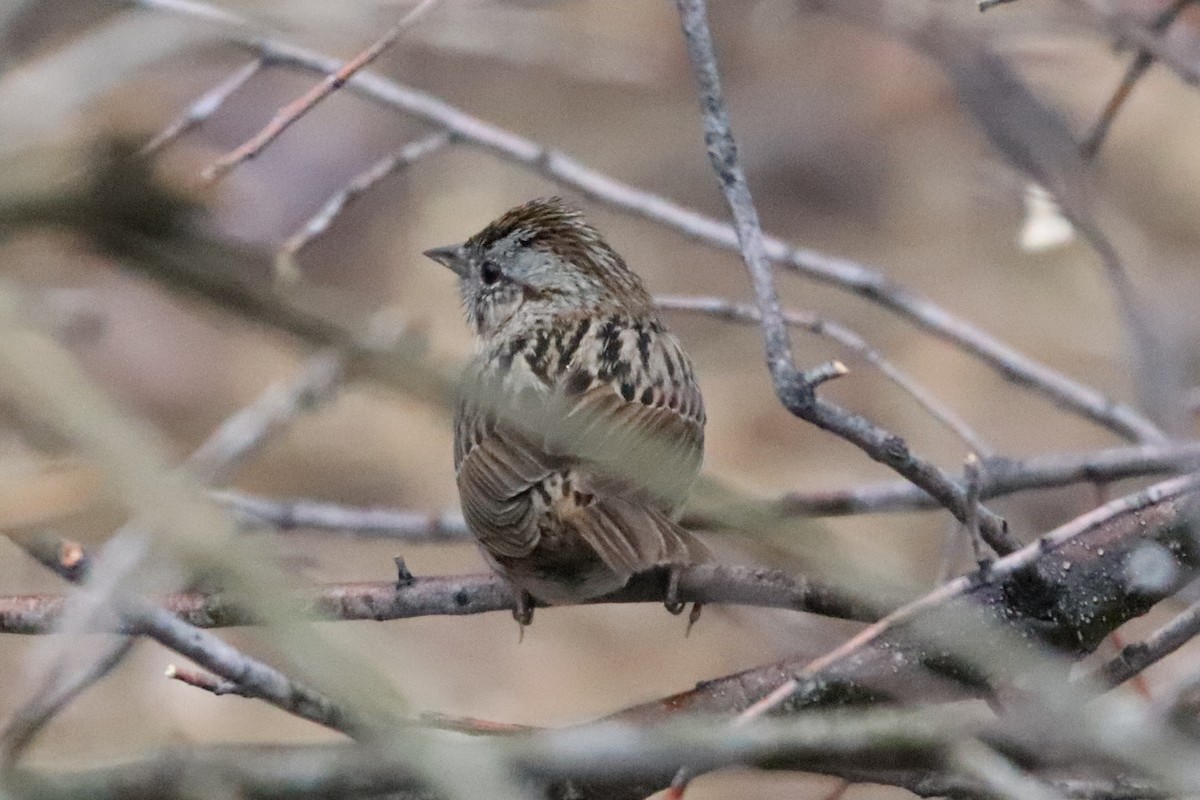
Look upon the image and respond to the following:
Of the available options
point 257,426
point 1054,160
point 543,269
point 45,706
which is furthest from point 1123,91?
point 45,706

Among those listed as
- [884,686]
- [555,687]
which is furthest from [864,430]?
[555,687]

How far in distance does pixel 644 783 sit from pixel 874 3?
3.64 m

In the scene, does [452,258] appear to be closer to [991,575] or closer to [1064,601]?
[1064,601]

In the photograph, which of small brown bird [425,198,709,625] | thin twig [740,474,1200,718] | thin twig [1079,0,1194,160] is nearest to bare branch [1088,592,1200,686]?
thin twig [740,474,1200,718]

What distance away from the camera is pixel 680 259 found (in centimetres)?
955

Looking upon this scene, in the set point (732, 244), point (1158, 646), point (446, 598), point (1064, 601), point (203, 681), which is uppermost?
point (1158, 646)

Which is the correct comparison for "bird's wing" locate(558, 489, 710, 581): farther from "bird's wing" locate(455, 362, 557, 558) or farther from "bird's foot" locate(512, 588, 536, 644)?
"bird's foot" locate(512, 588, 536, 644)

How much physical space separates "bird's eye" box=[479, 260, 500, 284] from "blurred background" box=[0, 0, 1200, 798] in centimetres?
73

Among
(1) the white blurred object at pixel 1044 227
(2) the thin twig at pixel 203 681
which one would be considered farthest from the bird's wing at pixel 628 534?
(1) the white blurred object at pixel 1044 227

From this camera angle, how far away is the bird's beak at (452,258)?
509cm

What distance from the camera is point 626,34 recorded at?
9805 millimetres

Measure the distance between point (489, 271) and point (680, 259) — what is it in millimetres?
4609

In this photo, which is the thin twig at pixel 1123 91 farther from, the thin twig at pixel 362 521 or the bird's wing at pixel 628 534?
the thin twig at pixel 362 521

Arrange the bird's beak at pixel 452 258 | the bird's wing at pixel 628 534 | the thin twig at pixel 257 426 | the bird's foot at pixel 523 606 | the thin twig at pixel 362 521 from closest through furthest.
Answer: the bird's wing at pixel 628 534 < the bird's foot at pixel 523 606 < the thin twig at pixel 257 426 < the thin twig at pixel 362 521 < the bird's beak at pixel 452 258
